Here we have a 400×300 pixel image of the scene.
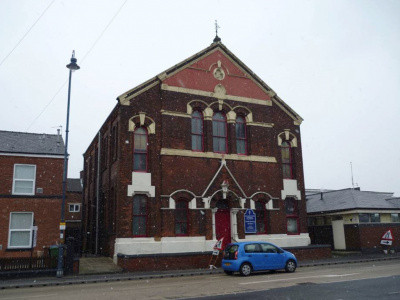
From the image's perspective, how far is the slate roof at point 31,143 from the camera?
21.7 metres

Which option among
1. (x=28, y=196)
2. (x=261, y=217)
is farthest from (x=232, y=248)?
(x=28, y=196)

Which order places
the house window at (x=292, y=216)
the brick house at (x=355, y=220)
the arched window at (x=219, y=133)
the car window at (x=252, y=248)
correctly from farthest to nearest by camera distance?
1. the brick house at (x=355, y=220)
2. the house window at (x=292, y=216)
3. the arched window at (x=219, y=133)
4. the car window at (x=252, y=248)

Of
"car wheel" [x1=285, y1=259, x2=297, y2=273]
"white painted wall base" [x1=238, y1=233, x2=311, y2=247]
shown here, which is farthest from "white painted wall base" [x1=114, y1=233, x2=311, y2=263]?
"car wheel" [x1=285, y1=259, x2=297, y2=273]

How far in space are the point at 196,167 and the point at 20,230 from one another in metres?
10.2

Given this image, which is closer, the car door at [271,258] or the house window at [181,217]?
the car door at [271,258]

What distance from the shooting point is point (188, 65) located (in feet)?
80.6

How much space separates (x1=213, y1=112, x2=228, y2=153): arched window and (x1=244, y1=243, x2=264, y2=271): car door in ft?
27.6

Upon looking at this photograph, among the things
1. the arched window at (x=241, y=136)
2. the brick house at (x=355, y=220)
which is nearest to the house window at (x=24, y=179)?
the arched window at (x=241, y=136)

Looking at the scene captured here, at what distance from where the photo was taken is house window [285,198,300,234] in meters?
25.9

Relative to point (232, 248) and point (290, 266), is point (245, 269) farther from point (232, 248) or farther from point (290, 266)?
point (290, 266)

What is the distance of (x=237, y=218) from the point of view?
77.5ft

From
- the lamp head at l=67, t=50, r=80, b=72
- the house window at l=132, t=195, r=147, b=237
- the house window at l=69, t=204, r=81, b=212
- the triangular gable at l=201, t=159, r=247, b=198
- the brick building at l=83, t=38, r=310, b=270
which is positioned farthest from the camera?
the house window at l=69, t=204, r=81, b=212

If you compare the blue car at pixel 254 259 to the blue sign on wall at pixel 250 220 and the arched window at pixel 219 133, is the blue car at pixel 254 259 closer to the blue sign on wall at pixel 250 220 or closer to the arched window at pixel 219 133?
the blue sign on wall at pixel 250 220

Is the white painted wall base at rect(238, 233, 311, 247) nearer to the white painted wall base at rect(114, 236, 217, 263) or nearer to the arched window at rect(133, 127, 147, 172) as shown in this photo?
the white painted wall base at rect(114, 236, 217, 263)
